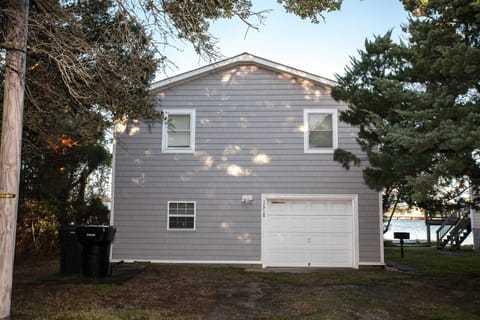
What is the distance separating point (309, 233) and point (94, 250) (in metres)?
5.69

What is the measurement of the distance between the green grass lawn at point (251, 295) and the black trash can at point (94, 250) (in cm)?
61

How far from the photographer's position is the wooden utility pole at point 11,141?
594 centimetres

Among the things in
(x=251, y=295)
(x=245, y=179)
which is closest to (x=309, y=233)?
(x=245, y=179)

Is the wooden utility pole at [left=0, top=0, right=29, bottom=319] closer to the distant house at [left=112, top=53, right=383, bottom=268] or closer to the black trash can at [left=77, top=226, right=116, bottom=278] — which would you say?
the black trash can at [left=77, top=226, right=116, bottom=278]

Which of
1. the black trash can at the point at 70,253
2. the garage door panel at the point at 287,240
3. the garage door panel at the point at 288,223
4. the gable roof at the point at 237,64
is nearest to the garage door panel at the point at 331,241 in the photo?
the garage door panel at the point at 287,240

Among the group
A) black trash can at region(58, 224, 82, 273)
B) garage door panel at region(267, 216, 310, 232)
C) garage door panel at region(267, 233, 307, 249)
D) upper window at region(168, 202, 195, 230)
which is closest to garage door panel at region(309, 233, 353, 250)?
garage door panel at region(267, 233, 307, 249)

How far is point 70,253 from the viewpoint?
10367 millimetres

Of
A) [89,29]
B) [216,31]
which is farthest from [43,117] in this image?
[216,31]

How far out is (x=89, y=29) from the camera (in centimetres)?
808

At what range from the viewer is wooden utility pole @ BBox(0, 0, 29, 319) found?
594cm

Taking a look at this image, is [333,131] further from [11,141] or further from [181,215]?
[11,141]

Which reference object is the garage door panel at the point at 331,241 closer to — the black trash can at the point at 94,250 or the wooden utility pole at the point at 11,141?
the black trash can at the point at 94,250

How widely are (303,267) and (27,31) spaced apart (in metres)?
8.88

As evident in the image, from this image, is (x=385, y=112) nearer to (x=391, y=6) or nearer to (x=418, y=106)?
(x=418, y=106)
